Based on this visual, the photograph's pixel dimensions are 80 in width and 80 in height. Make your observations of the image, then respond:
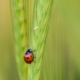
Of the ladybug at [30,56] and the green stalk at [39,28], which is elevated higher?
the green stalk at [39,28]

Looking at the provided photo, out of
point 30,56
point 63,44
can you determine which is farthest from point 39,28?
point 63,44

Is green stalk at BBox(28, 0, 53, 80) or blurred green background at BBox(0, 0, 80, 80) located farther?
→ blurred green background at BBox(0, 0, 80, 80)

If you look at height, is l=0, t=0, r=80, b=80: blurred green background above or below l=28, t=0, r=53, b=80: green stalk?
below

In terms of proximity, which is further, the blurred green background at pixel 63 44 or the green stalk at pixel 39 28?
the blurred green background at pixel 63 44

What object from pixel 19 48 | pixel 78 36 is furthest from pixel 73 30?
pixel 19 48

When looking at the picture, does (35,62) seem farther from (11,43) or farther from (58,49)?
(11,43)
